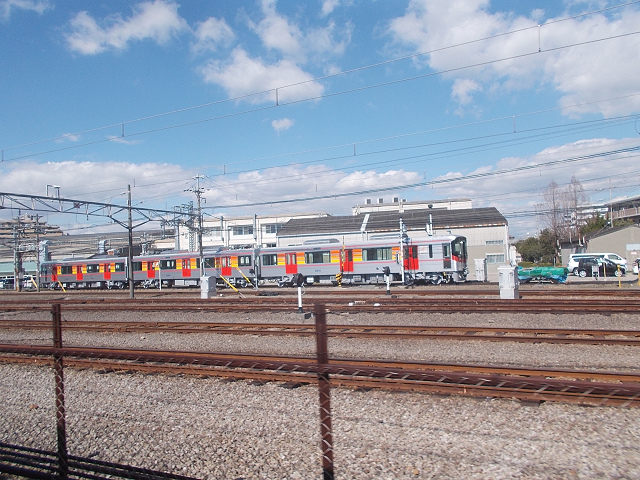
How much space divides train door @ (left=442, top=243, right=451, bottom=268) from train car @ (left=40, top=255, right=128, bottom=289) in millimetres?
27042

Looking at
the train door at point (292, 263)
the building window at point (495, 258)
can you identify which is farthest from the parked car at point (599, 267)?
the train door at point (292, 263)

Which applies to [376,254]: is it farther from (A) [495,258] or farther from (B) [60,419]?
(B) [60,419]

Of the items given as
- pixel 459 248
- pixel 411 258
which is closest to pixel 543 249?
pixel 459 248

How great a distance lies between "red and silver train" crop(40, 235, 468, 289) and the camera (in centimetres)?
2886

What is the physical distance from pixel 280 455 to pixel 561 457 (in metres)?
2.77

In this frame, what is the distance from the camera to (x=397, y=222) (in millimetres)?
49719

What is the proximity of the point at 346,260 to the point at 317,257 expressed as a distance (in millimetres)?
2264

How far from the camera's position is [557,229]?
57062 millimetres

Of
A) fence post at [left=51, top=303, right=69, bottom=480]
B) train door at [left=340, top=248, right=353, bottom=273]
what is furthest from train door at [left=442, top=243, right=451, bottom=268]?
fence post at [left=51, top=303, right=69, bottom=480]

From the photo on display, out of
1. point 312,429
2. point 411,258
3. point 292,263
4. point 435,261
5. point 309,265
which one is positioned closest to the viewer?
point 312,429

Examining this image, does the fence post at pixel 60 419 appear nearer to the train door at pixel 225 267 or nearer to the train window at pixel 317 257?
the train window at pixel 317 257

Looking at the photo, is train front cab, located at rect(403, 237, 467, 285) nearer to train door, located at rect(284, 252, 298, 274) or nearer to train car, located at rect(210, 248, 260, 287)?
train door, located at rect(284, 252, 298, 274)

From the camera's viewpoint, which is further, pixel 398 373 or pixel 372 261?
pixel 372 261

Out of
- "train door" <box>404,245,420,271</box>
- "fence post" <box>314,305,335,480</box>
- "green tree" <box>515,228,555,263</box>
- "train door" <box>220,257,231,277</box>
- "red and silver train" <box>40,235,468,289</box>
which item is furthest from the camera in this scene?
"green tree" <box>515,228,555,263</box>
